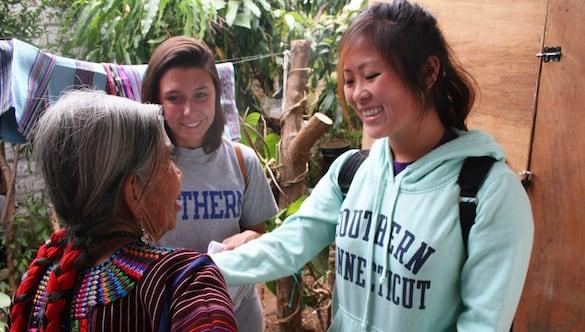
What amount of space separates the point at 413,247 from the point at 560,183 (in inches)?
35.6

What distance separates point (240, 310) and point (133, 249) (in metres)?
0.75

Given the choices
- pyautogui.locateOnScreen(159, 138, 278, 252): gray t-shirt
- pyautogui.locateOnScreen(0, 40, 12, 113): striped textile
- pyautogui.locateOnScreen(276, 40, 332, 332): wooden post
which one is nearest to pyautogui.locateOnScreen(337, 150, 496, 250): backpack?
pyautogui.locateOnScreen(159, 138, 278, 252): gray t-shirt

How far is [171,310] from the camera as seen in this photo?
66 cm

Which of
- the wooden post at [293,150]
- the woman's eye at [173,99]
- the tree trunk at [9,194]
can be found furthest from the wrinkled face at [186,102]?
the tree trunk at [9,194]

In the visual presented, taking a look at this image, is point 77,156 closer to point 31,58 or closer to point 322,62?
point 31,58

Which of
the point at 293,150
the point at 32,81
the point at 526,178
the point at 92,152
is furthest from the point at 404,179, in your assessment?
the point at 32,81

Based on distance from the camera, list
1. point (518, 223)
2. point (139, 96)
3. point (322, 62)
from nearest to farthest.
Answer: point (518, 223)
point (139, 96)
point (322, 62)

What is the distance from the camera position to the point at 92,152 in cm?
69

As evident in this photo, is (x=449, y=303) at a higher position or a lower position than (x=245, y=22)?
lower

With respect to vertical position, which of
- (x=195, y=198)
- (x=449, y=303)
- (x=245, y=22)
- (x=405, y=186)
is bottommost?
(x=449, y=303)

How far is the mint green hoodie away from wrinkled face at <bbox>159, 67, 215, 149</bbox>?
0.39m

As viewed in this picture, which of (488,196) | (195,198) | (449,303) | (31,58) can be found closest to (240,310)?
(195,198)

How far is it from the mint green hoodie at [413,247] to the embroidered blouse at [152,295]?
1.31ft

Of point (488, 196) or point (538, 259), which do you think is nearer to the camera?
point (488, 196)
